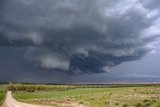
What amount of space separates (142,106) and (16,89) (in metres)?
158

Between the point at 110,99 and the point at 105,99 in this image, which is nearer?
the point at 110,99

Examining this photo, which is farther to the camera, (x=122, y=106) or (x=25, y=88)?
(x=25, y=88)

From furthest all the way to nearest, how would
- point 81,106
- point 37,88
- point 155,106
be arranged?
point 37,88 → point 81,106 → point 155,106

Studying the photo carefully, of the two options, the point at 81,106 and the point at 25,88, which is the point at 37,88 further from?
the point at 81,106

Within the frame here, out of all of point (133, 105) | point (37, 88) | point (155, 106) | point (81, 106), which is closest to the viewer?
point (155, 106)

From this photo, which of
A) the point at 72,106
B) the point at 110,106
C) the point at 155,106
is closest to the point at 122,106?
the point at 110,106

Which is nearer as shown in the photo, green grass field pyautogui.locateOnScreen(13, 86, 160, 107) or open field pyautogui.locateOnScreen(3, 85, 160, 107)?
green grass field pyautogui.locateOnScreen(13, 86, 160, 107)

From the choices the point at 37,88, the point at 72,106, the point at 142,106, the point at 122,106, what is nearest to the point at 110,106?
the point at 122,106

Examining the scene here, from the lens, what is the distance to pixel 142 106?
Result: 5119cm

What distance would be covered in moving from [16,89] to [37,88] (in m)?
13.7

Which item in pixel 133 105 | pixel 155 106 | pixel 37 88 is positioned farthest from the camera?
pixel 37 88

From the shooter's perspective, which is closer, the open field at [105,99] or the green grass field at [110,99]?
the green grass field at [110,99]

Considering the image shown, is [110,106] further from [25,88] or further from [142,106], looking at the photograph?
[25,88]

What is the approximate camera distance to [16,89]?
19988cm
